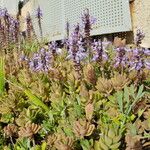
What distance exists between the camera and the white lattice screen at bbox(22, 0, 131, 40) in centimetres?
591

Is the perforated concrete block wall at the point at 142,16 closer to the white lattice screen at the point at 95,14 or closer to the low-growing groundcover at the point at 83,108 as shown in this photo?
the white lattice screen at the point at 95,14

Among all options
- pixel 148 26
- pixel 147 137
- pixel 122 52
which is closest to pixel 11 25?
pixel 148 26

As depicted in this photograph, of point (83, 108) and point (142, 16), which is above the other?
point (142, 16)

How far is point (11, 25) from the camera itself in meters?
4.14

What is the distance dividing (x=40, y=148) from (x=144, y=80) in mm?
712

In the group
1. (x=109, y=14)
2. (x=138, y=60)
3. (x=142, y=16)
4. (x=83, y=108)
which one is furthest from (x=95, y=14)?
(x=83, y=108)

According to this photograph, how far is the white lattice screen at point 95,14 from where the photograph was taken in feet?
19.4

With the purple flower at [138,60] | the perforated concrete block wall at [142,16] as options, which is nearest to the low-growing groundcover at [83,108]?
the purple flower at [138,60]

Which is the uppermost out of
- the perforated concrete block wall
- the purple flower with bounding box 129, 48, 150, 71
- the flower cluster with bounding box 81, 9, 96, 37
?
the perforated concrete block wall

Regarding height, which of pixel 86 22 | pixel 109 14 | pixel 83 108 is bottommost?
pixel 83 108

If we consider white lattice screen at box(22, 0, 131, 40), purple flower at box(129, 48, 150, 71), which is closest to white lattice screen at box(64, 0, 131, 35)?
white lattice screen at box(22, 0, 131, 40)

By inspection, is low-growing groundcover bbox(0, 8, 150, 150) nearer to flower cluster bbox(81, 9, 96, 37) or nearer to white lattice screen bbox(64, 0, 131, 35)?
flower cluster bbox(81, 9, 96, 37)

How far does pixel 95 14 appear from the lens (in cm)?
683

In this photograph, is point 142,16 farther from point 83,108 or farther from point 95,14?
point 83,108
